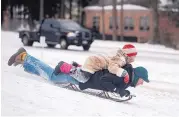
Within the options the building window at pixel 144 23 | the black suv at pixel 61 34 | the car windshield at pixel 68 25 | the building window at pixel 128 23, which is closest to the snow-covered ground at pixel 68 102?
the black suv at pixel 61 34

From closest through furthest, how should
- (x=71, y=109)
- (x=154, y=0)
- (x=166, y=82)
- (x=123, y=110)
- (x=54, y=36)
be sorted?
1. (x=71, y=109)
2. (x=123, y=110)
3. (x=166, y=82)
4. (x=54, y=36)
5. (x=154, y=0)

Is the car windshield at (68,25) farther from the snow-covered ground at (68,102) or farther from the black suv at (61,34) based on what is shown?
the snow-covered ground at (68,102)

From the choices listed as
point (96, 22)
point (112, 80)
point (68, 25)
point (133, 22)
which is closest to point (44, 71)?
point (112, 80)

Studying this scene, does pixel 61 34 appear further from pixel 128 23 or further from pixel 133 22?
pixel 128 23

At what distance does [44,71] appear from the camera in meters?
11.8

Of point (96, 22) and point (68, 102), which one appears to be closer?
point (68, 102)

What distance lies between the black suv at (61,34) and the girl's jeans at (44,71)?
1627cm

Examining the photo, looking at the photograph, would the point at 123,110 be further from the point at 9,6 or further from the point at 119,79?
the point at 9,6

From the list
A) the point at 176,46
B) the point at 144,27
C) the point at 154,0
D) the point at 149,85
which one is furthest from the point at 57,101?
the point at 144,27

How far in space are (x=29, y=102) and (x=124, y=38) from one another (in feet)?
153

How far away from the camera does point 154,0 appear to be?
136ft

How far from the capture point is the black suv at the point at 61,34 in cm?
2850

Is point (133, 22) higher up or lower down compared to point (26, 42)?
higher up

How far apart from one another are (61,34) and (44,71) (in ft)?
56.7
